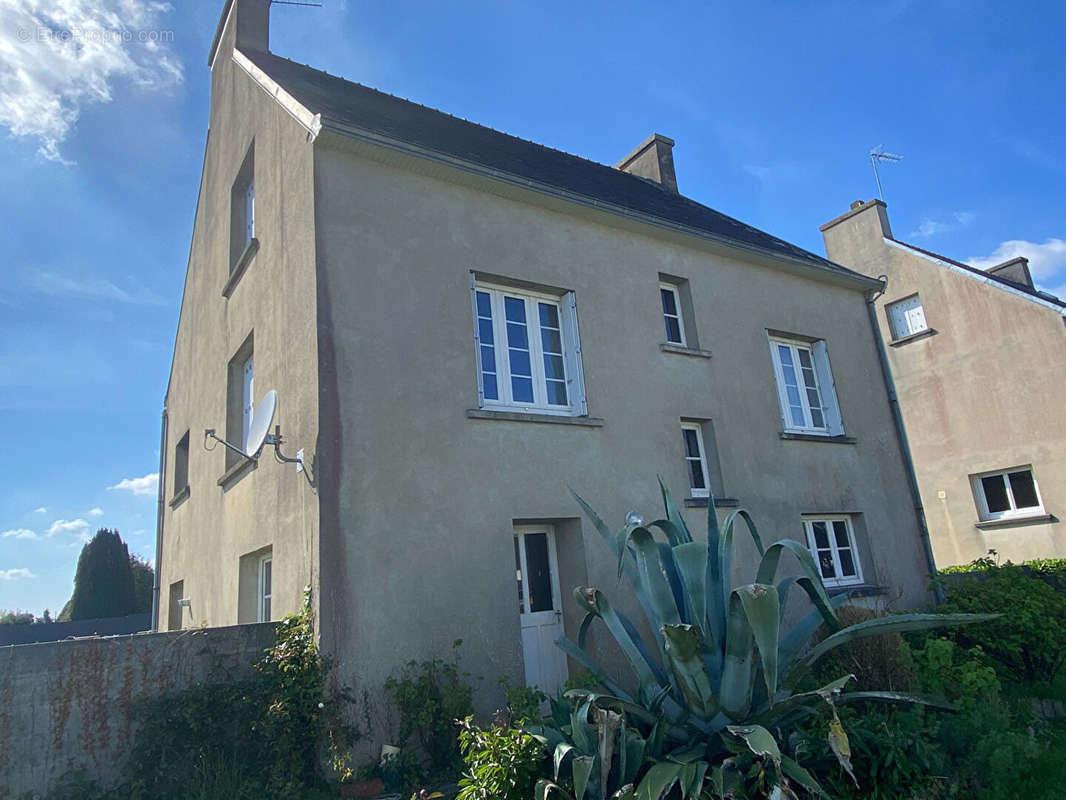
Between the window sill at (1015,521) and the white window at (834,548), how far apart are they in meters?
6.57

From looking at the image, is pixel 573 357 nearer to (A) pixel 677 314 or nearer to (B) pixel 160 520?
(A) pixel 677 314

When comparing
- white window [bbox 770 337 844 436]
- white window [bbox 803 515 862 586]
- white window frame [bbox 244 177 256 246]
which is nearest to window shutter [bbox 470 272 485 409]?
white window frame [bbox 244 177 256 246]

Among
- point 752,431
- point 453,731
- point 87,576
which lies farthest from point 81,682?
point 87,576

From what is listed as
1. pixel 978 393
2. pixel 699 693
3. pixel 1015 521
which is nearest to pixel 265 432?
pixel 699 693

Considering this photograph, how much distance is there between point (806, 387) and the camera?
1117 centimetres

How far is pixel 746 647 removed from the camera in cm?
479

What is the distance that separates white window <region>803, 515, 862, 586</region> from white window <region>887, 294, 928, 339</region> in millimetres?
8755

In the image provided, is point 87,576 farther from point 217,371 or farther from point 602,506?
point 602,506

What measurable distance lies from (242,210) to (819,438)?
9.05 meters

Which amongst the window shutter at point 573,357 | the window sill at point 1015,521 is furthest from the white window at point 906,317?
the window shutter at point 573,357

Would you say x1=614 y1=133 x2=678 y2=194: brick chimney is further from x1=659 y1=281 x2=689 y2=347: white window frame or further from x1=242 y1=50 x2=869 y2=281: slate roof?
x1=659 y1=281 x2=689 y2=347: white window frame

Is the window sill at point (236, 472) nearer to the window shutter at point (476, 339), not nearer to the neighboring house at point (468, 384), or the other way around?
the neighboring house at point (468, 384)

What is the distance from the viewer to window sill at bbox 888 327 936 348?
55.5 feet

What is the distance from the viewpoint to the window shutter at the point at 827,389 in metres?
11.0
